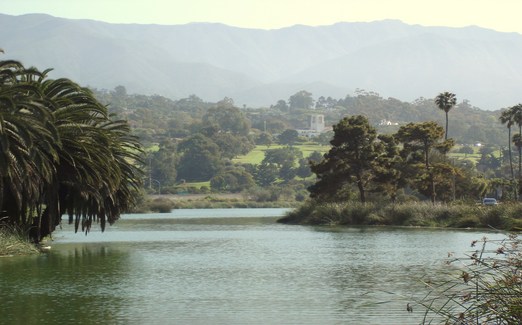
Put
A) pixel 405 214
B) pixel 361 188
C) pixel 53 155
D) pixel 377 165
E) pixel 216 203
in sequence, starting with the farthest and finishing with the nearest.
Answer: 1. pixel 216 203
2. pixel 361 188
3. pixel 377 165
4. pixel 405 214
5. pixel 53 155

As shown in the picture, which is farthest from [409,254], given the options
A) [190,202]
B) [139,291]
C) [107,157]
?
[190,202]

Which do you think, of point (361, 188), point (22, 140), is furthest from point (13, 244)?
point (361, 188)

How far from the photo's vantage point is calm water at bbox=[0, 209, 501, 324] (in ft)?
74.5

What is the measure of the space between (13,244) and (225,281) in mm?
13930

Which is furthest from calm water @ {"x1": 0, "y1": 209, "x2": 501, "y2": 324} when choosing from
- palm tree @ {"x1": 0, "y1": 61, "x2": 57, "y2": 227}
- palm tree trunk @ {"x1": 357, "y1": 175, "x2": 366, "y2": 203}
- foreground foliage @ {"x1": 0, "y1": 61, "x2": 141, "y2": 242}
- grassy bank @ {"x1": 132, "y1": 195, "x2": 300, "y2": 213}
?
grassy bank @ {"x1": 132, "y1": 195, "x2": 300, "y2": 213}

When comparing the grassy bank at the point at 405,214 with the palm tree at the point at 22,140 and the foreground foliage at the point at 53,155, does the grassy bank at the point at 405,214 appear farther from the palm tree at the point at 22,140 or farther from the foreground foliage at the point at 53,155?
the palm tree at the point at 22,140

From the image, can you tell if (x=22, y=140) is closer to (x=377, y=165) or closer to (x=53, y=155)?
(x=53, y=155)

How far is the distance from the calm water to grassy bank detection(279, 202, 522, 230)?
8775mm

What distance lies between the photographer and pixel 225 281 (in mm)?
30906

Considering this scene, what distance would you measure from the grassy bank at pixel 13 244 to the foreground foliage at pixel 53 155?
1.80 feet

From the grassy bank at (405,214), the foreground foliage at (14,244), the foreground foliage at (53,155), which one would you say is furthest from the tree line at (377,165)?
the foreground foliage at (14,244)

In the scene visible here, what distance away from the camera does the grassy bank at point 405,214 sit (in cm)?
6309

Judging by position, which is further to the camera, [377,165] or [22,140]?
[377,165]

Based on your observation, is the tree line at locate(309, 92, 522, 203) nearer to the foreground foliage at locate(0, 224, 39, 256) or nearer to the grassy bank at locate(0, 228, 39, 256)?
the foreground foliage at locate(0, 224, 39, 256)
